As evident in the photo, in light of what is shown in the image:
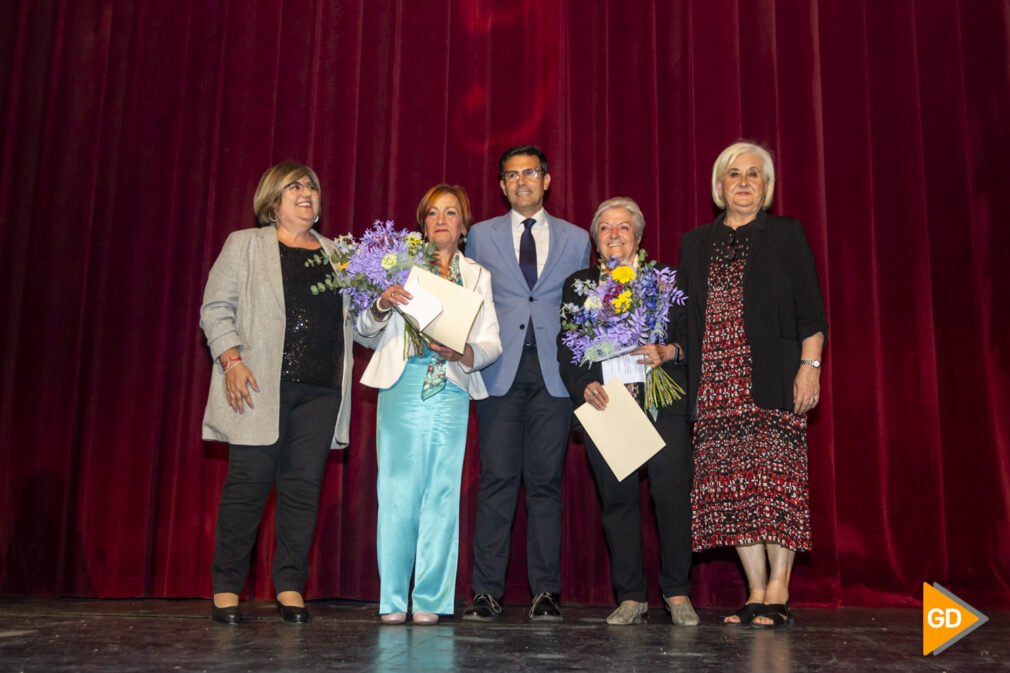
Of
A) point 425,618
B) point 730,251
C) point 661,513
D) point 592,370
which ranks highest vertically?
point 730,251

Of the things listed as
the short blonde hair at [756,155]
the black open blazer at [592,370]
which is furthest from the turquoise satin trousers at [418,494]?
the short blonde hair at [756,155]

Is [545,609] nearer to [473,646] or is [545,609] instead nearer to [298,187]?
[473,646]

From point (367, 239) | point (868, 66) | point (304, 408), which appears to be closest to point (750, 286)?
point (367, 239)

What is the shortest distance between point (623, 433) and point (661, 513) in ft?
1.04

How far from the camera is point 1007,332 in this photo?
4.07 metres

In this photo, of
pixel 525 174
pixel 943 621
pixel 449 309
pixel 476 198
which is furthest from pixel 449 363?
pixel 943 621

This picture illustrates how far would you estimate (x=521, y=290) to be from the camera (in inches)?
135

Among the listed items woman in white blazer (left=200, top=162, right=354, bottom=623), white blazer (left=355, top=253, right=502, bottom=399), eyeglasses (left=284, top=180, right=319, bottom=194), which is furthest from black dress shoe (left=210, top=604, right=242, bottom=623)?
eyeglasses (left=284, top=180, right=319, bottom=194)

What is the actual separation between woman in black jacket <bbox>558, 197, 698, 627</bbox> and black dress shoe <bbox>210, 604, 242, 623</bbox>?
1.22m

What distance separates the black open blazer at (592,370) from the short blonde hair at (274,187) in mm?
1062

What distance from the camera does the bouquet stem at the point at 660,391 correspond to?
3.13 metres

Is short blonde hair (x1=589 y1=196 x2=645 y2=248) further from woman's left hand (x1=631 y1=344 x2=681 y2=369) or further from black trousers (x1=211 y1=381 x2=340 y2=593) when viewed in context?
black trousers (x1=211 y1=381 x2=340 y2=593)

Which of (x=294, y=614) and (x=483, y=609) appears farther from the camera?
(x=483, y=609)

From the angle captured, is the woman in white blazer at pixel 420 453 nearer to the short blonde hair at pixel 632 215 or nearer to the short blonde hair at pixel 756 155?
the short blonde hair at pixel 632 215
